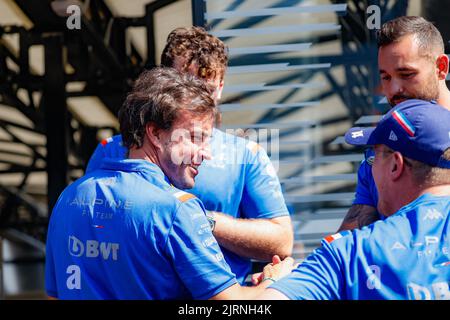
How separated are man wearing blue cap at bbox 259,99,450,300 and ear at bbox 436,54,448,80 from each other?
3.14 feet

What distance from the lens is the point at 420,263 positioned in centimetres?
205

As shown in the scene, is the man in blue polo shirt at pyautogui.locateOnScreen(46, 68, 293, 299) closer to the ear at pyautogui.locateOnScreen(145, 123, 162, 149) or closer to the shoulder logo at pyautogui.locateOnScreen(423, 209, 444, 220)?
the ear at pyautogui.locateOnScreen(145, 123, 162, 149)

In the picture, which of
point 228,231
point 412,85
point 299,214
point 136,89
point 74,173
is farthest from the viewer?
point 74,173

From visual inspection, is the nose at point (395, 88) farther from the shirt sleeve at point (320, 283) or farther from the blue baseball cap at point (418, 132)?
the shirt sleeve at point (320, 283)

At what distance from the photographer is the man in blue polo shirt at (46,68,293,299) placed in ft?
7.62

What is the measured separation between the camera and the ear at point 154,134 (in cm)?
247

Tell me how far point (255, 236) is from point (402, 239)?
0.90 m

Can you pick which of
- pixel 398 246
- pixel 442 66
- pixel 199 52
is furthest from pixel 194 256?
pixel 442 66

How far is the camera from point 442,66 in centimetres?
312

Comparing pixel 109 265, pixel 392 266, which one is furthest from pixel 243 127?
pixel 392 266

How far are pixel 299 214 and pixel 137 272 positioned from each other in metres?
2.15

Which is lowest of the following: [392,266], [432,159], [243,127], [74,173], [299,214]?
[74,173]

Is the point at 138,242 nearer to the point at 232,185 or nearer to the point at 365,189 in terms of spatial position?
the point at 232,185
